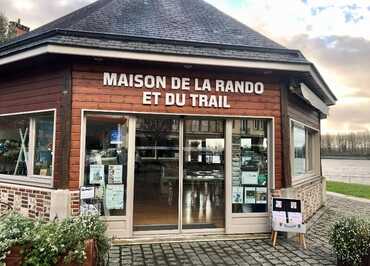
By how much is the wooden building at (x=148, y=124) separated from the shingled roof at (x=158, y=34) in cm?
3

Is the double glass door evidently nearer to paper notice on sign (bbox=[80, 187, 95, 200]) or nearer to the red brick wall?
the red brick wall

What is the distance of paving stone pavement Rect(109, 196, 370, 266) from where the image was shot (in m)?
5.17

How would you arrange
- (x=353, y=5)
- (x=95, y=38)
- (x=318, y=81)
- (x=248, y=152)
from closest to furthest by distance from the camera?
(x=95, y=38)
(x=248, y=152)
(x=318, y=81)
(x=353, y=5)

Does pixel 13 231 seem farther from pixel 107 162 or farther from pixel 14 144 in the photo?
pixel 14 144

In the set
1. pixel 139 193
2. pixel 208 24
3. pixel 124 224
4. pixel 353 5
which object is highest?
pixel 353 5

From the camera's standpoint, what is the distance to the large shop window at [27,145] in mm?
6477

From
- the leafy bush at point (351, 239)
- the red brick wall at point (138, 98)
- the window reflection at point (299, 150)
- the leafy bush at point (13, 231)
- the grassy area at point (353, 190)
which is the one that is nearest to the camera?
the leafy bush at point (13, 231)

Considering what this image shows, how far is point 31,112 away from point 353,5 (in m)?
8.81

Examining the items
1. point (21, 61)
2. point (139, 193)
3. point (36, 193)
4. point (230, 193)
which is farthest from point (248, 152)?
point (21, 61)

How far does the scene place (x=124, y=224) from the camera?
20.4 ft

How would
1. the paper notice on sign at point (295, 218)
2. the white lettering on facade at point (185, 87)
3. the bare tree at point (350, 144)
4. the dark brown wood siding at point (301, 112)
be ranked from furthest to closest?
the bare tree at point (350, 144)
the dark brown wood siding at point (301, 112)
the white lettering on facade at point (185, 87)
the paper notice on sign at point (295, 218)

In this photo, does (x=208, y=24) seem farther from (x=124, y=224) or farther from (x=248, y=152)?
(x=124, y=224)

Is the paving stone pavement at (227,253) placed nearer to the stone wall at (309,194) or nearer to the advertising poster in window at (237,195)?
the advertising poster in window at (237,195)

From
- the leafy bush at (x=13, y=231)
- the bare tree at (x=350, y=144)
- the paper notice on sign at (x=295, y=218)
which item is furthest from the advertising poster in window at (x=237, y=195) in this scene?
the bare tree at (x=350, y=144)
